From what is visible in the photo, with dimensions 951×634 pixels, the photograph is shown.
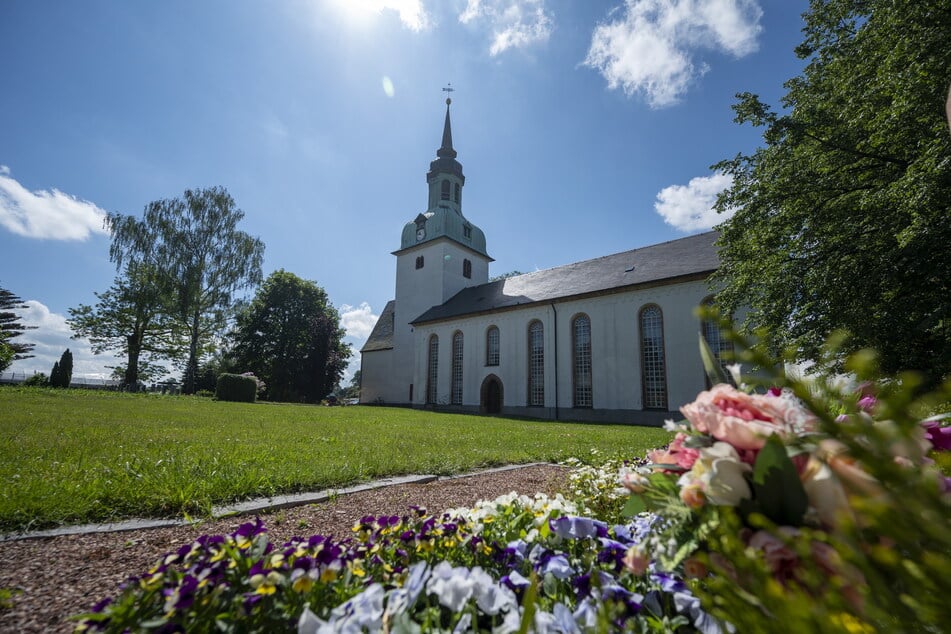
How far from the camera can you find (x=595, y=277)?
76.6 ft

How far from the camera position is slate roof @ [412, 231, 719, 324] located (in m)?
19.7

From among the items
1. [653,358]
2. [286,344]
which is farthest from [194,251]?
[653,358]

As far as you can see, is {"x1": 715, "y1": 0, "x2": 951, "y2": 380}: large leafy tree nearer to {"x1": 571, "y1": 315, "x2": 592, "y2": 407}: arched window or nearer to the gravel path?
the gravel path

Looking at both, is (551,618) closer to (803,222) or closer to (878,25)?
(803,222)

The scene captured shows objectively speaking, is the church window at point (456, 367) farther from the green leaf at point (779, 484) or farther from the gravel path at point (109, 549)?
the green leaf at point (779, 484)

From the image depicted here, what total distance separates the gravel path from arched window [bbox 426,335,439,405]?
24.3 metres

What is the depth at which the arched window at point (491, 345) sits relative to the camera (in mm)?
25484

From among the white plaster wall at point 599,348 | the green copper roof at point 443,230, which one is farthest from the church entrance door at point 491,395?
the green copper roof at point 443,230

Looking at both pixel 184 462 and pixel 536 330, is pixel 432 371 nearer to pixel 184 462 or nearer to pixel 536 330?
pixel 536 330

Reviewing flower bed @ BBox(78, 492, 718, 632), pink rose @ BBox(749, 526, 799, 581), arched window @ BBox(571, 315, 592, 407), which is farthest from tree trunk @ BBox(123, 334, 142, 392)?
pink rose @ BBox(749, 526, 799, 581)

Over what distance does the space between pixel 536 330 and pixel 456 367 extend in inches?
247

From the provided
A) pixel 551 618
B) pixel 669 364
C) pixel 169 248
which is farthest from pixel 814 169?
pixel 169 248

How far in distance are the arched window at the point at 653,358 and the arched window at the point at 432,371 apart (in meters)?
13.4

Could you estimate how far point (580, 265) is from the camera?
2625cm
